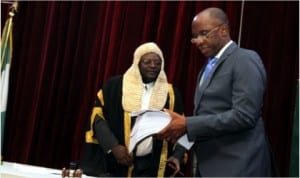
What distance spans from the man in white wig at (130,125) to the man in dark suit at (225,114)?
1.04m

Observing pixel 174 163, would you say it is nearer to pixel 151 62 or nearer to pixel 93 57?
pixel 151 62

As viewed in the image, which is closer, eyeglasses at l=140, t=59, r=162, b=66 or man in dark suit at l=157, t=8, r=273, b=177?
man in dark suit at l=157, t=8, r=273, b=177

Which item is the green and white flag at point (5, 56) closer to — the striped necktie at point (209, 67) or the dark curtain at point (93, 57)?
the dark curtain at point (93, 57)

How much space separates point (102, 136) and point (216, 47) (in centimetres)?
130

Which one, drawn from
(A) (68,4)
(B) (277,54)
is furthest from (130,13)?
(B) (277,54)

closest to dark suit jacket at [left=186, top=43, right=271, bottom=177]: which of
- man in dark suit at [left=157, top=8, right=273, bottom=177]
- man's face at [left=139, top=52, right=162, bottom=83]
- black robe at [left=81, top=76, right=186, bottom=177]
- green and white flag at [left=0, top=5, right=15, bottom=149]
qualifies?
man in dark suit at [left=157, top=8, right=273, bottom=177]

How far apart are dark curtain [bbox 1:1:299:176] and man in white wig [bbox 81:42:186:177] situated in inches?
32.2

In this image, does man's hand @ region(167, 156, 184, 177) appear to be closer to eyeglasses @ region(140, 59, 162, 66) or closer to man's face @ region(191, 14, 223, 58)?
eyeglasses @ region(140, 59, 162, 66)

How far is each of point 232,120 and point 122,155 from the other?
50.6 inches

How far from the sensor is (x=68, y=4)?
4.35 m

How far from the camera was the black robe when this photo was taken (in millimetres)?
2920

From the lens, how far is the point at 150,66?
10.0ft

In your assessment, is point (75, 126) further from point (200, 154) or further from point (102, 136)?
point (200, 154)

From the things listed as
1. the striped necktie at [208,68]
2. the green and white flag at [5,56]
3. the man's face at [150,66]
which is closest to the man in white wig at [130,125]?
the man's face at [150,66]
